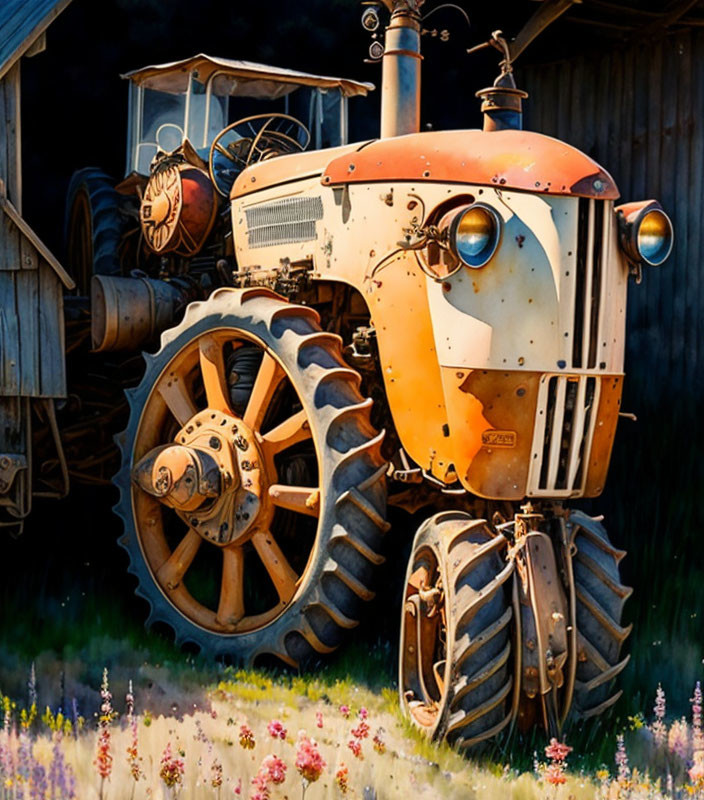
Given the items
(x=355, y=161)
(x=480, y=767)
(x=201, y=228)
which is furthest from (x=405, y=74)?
(x=480, y=767)

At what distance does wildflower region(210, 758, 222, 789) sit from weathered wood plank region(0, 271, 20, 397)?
289 centimetres

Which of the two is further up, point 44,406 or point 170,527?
point 44,406

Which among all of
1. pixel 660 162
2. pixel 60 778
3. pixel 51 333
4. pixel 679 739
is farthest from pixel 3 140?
pixel 679 739

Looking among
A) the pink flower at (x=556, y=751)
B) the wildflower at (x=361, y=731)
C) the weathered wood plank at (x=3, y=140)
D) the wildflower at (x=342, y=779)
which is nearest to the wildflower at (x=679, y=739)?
the pink flower at (x=556, y=751)

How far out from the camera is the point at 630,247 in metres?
4.89

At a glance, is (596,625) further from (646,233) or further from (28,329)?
(28,329)

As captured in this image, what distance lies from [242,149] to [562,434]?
122 inches

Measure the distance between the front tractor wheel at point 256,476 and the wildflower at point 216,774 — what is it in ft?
3.78

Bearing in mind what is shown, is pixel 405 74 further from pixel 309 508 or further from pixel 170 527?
pixel 170 527

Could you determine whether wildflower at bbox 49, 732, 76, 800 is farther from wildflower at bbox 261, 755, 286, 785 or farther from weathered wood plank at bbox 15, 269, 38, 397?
weathered wood plank at bbox 15, 269, 38, 397

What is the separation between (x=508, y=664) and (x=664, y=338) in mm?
3848

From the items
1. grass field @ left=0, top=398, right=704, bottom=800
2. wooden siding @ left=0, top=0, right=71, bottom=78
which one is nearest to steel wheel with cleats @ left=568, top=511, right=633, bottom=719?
grass field @ left=0, top=398, right=704, bottom=800

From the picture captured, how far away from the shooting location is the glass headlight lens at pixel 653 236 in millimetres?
4895

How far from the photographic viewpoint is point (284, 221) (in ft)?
19.7
